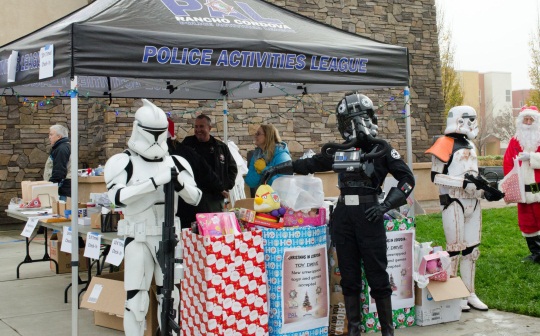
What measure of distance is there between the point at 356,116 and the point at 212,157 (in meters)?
2.00

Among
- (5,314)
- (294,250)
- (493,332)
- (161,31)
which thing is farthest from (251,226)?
(5,314)

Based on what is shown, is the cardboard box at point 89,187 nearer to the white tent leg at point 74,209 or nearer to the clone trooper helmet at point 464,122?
the white tent leg at point 74,209

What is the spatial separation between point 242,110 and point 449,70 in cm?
1997

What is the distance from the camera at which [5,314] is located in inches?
253

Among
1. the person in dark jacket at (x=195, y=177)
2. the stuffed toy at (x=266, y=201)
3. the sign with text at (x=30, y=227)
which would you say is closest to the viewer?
the stuffed toy at (x=266, y=201)

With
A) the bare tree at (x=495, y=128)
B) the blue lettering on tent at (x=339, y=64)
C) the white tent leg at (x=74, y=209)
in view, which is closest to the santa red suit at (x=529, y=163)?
the blue lettering on tent at (x=339, y=64)

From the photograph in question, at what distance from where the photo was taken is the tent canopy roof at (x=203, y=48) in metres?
4.84

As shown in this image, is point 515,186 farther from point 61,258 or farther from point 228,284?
point 61,258

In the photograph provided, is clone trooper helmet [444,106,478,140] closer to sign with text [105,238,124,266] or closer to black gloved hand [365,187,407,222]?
black gloved hand [365,187,407,222]

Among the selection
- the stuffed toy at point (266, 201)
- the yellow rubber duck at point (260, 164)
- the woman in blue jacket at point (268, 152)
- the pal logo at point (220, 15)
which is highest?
the pal logo at point (220, 15)

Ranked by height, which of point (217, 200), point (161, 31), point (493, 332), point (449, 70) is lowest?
point (493, 332)

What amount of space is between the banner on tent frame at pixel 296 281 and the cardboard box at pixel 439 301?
965 mm

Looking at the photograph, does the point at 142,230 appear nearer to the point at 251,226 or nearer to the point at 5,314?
the point at 251,226

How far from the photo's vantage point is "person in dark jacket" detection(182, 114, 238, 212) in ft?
20.4
